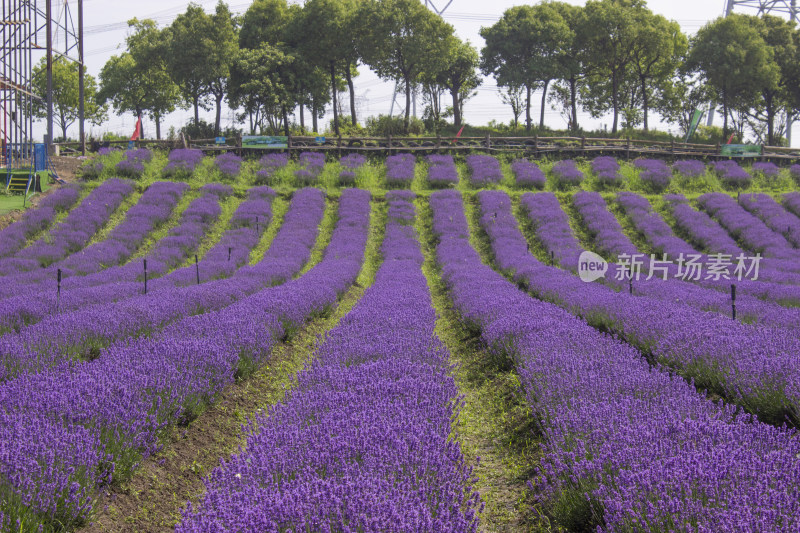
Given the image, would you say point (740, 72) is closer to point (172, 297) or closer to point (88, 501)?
point (172, 297)

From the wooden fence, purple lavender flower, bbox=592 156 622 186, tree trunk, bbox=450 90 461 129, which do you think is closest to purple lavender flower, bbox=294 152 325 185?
the wooden fence

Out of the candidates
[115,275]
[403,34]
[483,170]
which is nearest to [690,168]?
[483,170]

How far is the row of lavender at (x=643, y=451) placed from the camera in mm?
2629

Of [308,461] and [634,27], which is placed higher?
[634,27]

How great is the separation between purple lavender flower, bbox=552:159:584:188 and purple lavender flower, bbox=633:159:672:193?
258cm

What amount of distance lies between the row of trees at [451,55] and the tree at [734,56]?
2.9 inches

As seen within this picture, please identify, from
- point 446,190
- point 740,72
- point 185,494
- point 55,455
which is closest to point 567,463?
point 185,494

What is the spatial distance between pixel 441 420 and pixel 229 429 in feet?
7.49

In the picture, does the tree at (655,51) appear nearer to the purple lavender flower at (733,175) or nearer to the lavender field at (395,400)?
the purple lavender flower at (733,175)

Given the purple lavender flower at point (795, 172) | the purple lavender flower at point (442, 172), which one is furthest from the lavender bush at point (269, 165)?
the purple lavender flower at point (795, 172)

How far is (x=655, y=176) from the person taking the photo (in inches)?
1000

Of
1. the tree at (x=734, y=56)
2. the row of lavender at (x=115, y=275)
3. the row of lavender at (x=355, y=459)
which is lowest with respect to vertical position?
the row of lavender at (x=355, y=459)

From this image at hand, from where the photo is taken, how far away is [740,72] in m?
36.7

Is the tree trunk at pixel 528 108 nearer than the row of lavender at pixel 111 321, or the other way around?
the row of lavender at pixel 111 321
